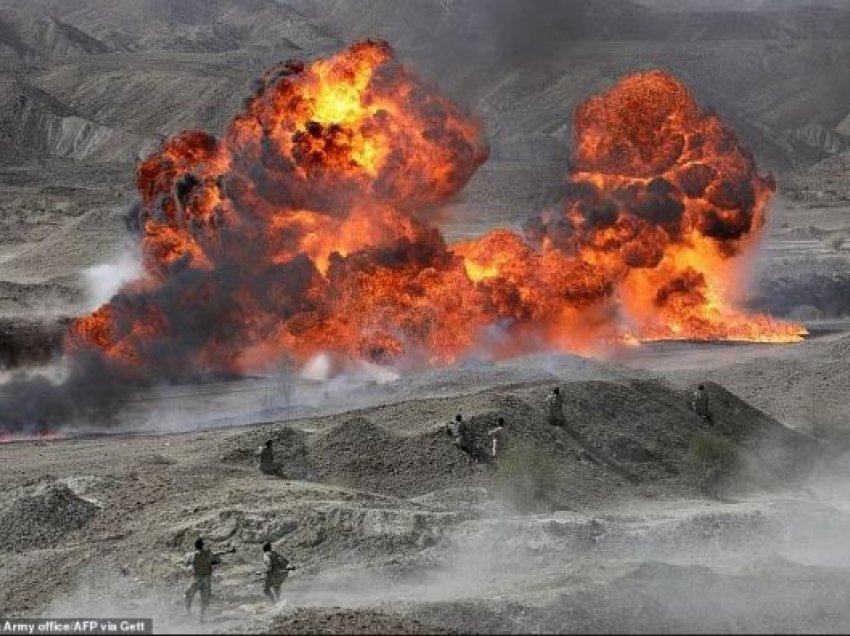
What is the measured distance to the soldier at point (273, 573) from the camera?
2083cm

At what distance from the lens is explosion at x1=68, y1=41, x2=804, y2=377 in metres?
45.3

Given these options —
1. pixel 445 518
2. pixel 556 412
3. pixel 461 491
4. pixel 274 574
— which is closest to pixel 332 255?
pixel 556 412

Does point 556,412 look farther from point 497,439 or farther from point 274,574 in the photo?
point 274,574

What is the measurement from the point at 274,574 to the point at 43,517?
812 cm

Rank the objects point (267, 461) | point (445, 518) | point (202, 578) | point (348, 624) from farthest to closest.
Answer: point (267, 461), point (445, 518), point (202, 578), point (348, 624)

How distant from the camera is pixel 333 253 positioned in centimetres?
4688

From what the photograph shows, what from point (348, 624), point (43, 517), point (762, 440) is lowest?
point (43, 517)

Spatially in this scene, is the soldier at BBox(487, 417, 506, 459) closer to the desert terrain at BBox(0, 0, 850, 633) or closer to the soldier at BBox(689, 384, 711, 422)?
the desert terrain at BBox(0, 0, 850, 633)

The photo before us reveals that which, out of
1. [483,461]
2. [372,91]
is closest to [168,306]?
[372,91]

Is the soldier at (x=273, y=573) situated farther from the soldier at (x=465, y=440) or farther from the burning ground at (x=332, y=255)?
the burning ground at (x=332, y=255)

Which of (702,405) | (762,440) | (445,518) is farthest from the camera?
(702,405)

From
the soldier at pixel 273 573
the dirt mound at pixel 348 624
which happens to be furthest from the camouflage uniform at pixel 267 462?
the dirt mound at pixel 348 624

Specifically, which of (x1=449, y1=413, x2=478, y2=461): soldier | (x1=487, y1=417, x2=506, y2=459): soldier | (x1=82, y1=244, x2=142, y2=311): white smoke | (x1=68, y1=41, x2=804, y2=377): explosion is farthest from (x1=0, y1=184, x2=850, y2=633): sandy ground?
(x1=82, y1=244, x2=142, y2=311): white smoke

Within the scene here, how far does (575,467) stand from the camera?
1161 inches
